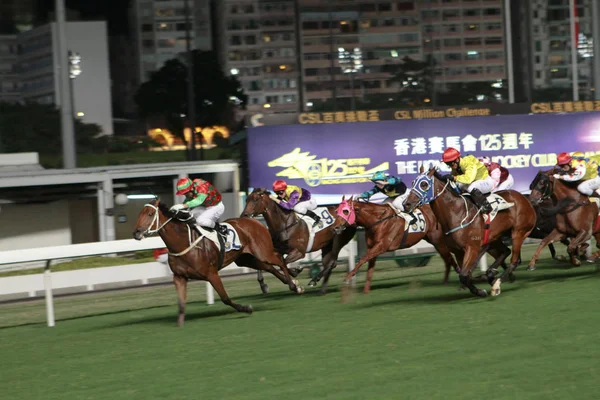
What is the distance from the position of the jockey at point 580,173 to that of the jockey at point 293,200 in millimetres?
2906

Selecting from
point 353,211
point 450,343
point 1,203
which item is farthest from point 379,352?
point 1,203

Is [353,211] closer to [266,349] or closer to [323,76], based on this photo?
[266,349]

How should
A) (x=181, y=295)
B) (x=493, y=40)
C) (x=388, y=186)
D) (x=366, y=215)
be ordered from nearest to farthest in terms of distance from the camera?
(x=181, y=295)
(x=366, y=215)
(x=388, y=186)
(x=493, y=40)

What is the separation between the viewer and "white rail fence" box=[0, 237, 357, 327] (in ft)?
32.8

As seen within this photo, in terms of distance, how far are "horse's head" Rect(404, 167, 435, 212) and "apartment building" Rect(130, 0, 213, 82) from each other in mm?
19306

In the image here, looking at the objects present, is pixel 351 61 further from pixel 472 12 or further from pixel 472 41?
pixel 472 12

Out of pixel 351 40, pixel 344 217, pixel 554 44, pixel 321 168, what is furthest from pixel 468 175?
pixel 554 44

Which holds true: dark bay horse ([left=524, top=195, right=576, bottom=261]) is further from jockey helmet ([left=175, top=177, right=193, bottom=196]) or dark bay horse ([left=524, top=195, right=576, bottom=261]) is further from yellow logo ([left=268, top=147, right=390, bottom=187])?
yellow logo ([left=268, top=147, right=390, bottom=187])

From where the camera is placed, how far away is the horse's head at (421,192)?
28.9 feet

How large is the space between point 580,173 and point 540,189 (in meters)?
0.56

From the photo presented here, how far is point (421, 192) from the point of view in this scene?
29.1 ft

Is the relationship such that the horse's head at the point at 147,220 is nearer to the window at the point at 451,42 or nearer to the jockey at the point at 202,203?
the jockey at the point at 202,203

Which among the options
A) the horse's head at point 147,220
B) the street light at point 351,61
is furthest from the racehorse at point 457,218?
the street light at point 351,61

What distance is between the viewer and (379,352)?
6559mm
